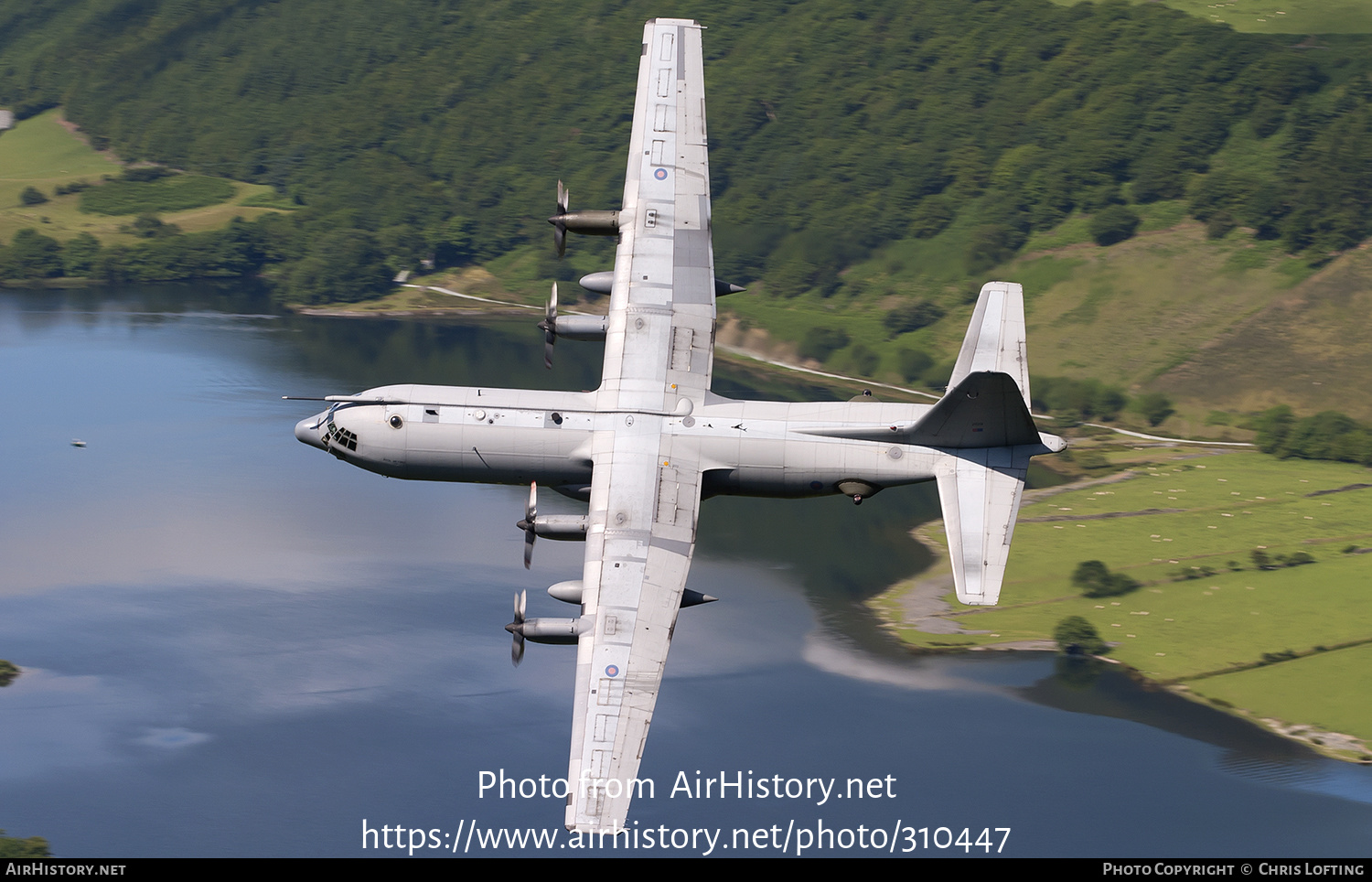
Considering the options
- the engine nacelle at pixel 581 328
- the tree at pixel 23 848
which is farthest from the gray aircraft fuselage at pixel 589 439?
the tree at pixel 23 848

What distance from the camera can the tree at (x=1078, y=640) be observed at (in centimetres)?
15325

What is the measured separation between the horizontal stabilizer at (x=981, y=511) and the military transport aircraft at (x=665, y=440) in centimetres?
10

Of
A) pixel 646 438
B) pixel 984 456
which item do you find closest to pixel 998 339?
pixel 984 456

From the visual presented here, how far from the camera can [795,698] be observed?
146 metres

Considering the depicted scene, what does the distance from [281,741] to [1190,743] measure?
94.4 meters

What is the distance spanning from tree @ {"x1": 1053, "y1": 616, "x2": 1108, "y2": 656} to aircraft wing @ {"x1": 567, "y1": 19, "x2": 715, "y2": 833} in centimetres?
9266

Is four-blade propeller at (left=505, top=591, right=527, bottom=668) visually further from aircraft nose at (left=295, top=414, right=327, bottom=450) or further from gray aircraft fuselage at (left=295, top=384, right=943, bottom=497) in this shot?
aircraft nose at (left=295, top=414, right=327, bottom=450)

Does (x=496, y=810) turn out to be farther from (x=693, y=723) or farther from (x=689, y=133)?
(x=689, y=133)

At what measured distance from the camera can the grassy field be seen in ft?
482

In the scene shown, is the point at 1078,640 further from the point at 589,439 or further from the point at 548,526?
the point at 548,526

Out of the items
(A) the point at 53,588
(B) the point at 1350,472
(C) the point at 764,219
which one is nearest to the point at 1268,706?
(B) the point at 1350,472

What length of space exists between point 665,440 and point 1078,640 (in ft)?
316

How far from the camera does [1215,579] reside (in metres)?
160

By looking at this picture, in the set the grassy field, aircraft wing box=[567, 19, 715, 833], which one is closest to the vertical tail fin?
aircraft wing box=[567, 19, 715, 833]
